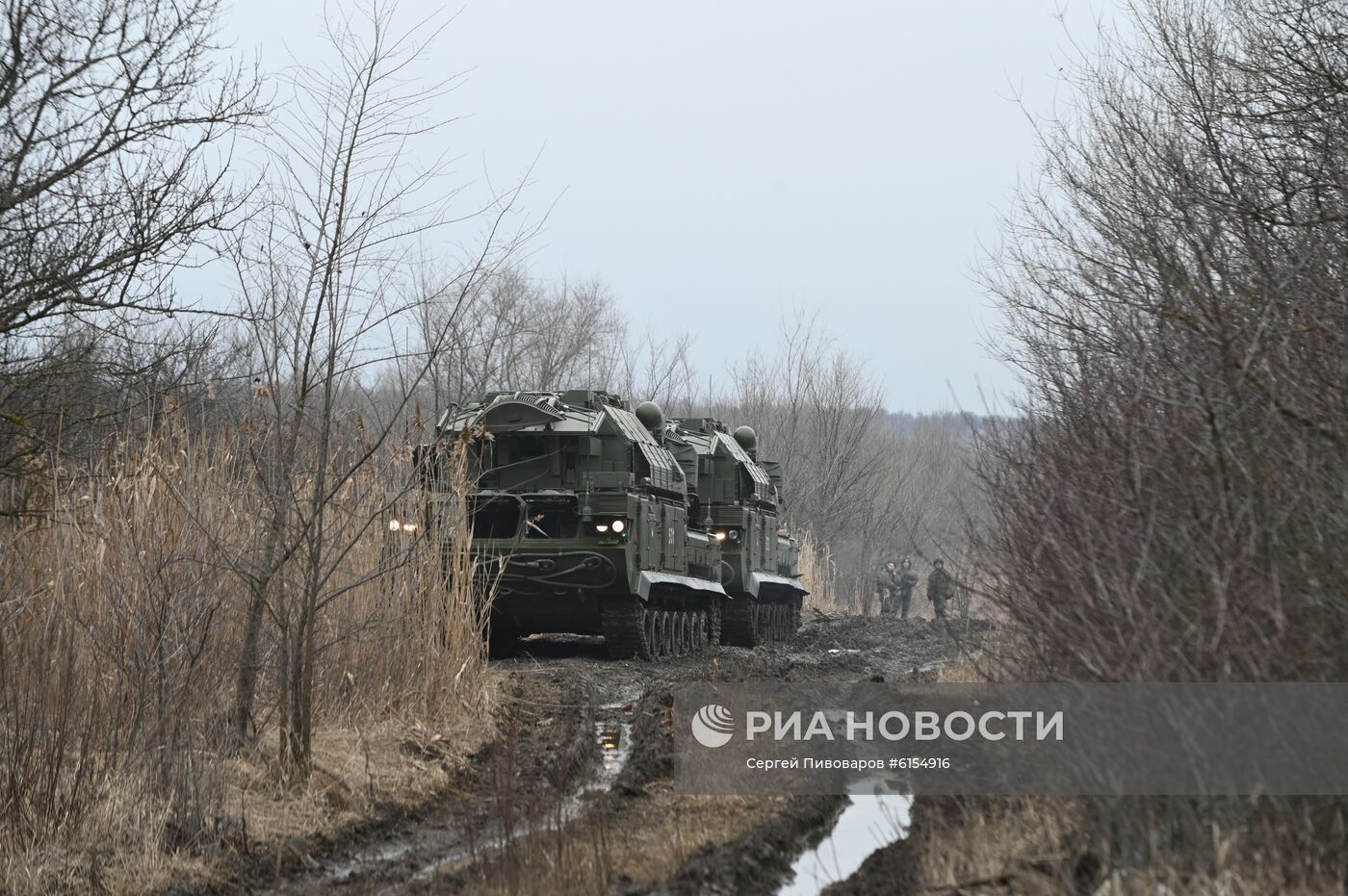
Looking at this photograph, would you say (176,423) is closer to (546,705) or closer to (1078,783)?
(546,705)

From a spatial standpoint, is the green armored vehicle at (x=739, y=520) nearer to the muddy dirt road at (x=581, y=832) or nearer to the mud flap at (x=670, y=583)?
the mud flap at (x=670, y=583)

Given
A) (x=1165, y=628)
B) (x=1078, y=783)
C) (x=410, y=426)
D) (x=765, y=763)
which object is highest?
(x=410, y=426)

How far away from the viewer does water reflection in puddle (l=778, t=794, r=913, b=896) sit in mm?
7008

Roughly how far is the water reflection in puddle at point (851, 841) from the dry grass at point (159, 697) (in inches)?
104

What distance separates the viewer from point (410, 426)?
9.84 metres

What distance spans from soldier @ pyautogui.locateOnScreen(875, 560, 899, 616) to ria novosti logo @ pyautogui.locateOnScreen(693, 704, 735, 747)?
1068 inches

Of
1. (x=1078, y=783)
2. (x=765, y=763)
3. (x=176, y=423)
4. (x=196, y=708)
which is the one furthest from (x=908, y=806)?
(x=176, y=423)

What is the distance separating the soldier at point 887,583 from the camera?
3972 centimetres


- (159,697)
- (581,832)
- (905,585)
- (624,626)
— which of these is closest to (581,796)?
(581,832)

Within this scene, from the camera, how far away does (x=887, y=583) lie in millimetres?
39844

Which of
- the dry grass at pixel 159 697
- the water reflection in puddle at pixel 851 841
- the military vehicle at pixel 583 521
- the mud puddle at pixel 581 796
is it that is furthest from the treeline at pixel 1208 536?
the military vehicle at pixel 583 521

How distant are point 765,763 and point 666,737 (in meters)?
1.00

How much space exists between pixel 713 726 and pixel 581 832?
4276 millimetres

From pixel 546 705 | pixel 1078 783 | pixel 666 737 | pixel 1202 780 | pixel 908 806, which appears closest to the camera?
pixel 1202 780
